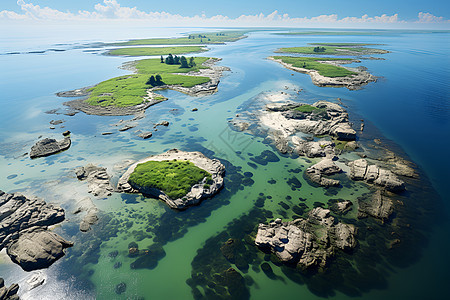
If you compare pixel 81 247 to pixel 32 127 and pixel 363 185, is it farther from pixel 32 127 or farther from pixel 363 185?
pixel 32 127

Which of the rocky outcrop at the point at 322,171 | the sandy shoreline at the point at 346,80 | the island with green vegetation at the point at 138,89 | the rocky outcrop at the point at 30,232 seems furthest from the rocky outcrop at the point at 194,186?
the sandy shoreline at the point at 346,80

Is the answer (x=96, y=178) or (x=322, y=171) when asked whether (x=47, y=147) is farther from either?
(x=322, y=171)

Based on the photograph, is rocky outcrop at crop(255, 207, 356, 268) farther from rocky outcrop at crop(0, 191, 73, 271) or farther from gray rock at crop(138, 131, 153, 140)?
gray rock at crop(138, 131, 153, 140)

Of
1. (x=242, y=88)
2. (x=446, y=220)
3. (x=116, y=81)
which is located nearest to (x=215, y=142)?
(x=446, y=220)

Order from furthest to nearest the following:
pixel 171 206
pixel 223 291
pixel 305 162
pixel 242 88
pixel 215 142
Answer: pixel 242 88 < pixel 215 142 < pixel 305 162 < pixel 171 206 < pixel 223 291

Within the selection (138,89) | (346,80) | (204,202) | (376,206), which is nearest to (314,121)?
(376,206)

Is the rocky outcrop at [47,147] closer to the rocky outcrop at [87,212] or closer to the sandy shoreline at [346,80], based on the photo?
the rocky outcrop at [87,212]
